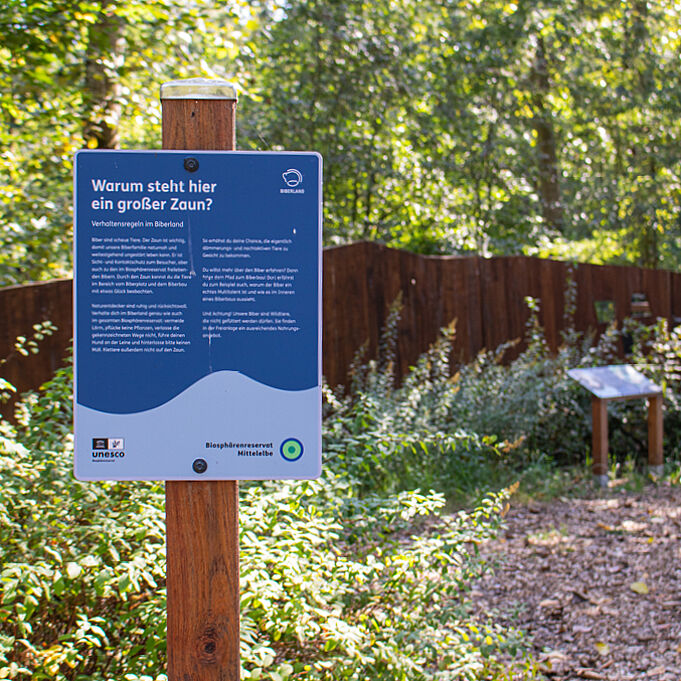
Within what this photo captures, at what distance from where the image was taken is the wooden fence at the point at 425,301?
19.4ft

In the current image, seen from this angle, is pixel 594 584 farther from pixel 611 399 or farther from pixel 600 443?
pixel 611 399

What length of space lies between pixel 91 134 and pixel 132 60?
105cm

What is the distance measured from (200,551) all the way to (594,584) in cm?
330

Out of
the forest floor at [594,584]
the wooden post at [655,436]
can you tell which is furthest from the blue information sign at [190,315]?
the wooden post at [655,436]

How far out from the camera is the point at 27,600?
2.31 meters

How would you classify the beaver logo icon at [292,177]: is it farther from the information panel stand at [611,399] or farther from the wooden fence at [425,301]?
the information panel stand at [611,399]

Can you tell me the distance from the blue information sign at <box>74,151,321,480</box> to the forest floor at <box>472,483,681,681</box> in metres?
1.97

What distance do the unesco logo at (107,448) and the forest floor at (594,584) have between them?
2090mm

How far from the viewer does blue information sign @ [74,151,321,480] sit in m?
2.08

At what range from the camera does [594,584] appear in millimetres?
4777

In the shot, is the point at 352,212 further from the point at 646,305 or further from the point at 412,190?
the point at 646,305

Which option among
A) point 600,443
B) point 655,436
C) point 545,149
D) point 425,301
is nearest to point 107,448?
point 600,443

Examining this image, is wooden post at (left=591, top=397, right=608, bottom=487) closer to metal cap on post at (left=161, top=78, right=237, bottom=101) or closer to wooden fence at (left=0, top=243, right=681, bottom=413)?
wooden fence at (left=0, top=243, right=681, bottom=413)

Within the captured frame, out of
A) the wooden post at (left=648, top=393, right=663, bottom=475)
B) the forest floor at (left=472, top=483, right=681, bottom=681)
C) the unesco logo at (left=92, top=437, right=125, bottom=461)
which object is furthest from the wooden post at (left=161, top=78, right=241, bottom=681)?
the wooden post at (left=648, top=393, right=663, bottom=475)
